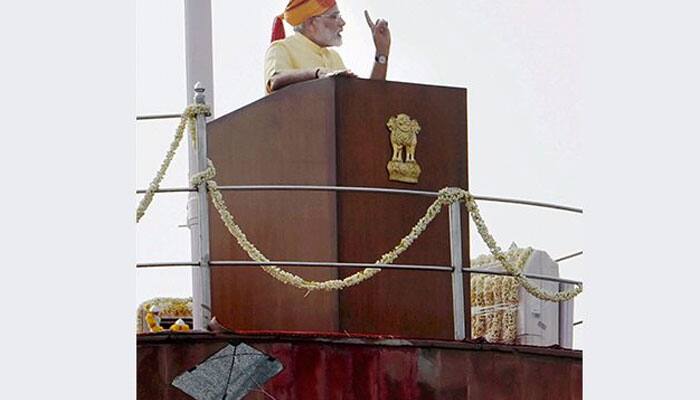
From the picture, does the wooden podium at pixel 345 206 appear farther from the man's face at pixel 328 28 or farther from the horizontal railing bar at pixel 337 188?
the man's face at pixel 328 28

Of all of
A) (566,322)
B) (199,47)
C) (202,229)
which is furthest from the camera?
(199,47)

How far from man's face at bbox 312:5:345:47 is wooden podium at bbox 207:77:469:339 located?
0.54 m

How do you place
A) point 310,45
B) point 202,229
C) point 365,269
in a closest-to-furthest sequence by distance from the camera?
1. point 202,229
2. point 365,269
3. point 310,45

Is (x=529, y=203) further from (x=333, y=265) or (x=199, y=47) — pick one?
(x=199, y=47)

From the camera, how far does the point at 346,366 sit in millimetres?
12383

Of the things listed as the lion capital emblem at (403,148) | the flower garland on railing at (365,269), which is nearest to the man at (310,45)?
the lion capital emblem at (403,148)

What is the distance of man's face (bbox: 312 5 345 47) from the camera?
1372cm

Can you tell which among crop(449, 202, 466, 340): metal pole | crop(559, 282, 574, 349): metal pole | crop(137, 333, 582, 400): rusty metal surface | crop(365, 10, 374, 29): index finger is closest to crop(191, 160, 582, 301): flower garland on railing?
crop(449, 202, 466, 340): metal pole

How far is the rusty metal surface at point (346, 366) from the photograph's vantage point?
1230cm

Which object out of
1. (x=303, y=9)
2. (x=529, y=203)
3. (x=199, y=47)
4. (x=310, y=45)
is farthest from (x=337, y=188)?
(x=199, y=47)

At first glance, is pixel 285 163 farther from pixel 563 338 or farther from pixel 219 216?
pixel 563 338

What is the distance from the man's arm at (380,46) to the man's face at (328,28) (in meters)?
0.45

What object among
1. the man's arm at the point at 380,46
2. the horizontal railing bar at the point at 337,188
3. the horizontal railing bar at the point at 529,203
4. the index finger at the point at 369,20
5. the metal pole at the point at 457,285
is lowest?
the metal pole at the point at 457,285

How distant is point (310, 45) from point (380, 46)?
1.69 feet
